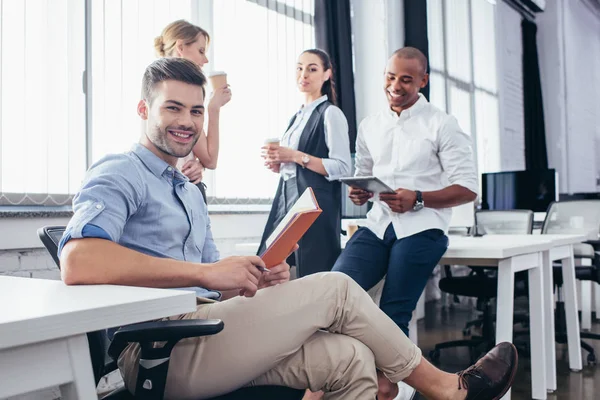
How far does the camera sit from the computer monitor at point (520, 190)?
5727 millimetres

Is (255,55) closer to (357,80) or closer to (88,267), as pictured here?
(357,80)

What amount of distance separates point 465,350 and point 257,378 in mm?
2829

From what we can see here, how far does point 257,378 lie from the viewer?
4.17ft

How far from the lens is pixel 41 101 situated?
2.58 meters

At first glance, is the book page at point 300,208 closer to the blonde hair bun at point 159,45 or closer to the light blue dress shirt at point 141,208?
the light blue dress shirt at point 141,208

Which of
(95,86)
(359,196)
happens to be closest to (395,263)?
(359,196)

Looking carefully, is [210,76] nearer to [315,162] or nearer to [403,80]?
[315,162]

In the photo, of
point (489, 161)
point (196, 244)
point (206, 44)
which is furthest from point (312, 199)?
point (489, 161)

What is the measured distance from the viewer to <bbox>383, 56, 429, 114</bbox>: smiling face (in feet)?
7.91

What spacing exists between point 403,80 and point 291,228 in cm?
139

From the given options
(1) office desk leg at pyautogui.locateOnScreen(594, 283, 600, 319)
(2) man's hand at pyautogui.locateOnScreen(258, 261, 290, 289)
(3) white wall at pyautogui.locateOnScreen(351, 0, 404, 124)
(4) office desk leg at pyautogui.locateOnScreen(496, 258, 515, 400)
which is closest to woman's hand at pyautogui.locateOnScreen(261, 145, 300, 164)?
(4) office desk leg at pyautogui.locateOnScreen(496, 258, 515, 400)

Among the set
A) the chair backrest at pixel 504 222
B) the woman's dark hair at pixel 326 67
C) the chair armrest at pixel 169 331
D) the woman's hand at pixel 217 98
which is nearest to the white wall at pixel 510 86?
the chair backrest at pixel 504 222

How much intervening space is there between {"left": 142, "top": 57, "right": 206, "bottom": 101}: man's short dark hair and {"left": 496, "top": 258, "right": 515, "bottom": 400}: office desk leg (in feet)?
5.16

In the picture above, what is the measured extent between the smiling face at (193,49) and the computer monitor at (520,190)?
4326 mm
